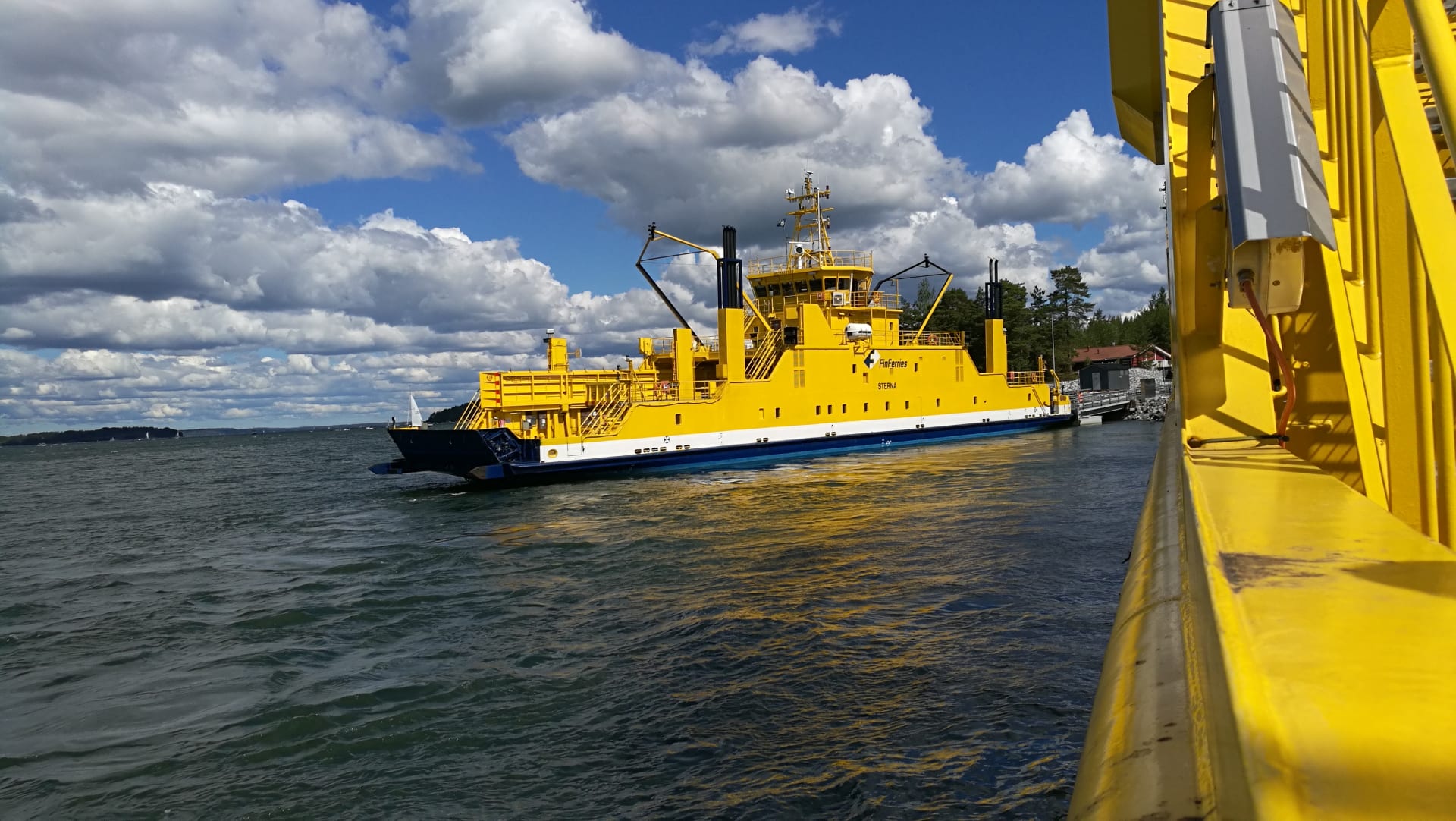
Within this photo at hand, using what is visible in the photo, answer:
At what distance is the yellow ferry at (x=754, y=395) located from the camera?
20422mm

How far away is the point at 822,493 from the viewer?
→ 53.9ft

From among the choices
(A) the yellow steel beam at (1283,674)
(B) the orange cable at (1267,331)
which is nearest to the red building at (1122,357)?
(B) the orange cable at (1267,331)

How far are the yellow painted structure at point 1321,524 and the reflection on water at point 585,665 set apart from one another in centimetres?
202

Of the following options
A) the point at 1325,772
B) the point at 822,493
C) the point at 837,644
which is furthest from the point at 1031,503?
the point at 1325,772

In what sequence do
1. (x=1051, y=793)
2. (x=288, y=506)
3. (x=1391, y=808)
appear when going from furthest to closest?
(x=288, y=506) → (x=1051, y=793) → (x=1391, y=808)

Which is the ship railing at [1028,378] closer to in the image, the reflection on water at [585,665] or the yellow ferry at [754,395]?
the yellow ferry at [754,395]

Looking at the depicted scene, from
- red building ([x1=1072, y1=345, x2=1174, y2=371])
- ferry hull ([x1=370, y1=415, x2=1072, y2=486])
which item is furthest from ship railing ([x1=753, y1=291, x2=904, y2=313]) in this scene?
Result: red building ([x1=1072, y1=345, x2=1174, y2=371])

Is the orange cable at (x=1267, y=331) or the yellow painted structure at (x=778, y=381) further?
the yellow painted structure at (x=778, y=381)

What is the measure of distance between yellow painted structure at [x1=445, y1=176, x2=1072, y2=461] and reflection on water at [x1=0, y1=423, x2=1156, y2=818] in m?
6.42

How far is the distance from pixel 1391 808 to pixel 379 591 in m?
10.5

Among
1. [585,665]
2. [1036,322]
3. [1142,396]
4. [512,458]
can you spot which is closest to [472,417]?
[512,458]

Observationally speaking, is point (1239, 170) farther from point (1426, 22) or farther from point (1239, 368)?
point (1426, 22)

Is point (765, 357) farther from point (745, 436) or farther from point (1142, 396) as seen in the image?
point (1142, 396)

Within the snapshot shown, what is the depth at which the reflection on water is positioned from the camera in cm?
454
